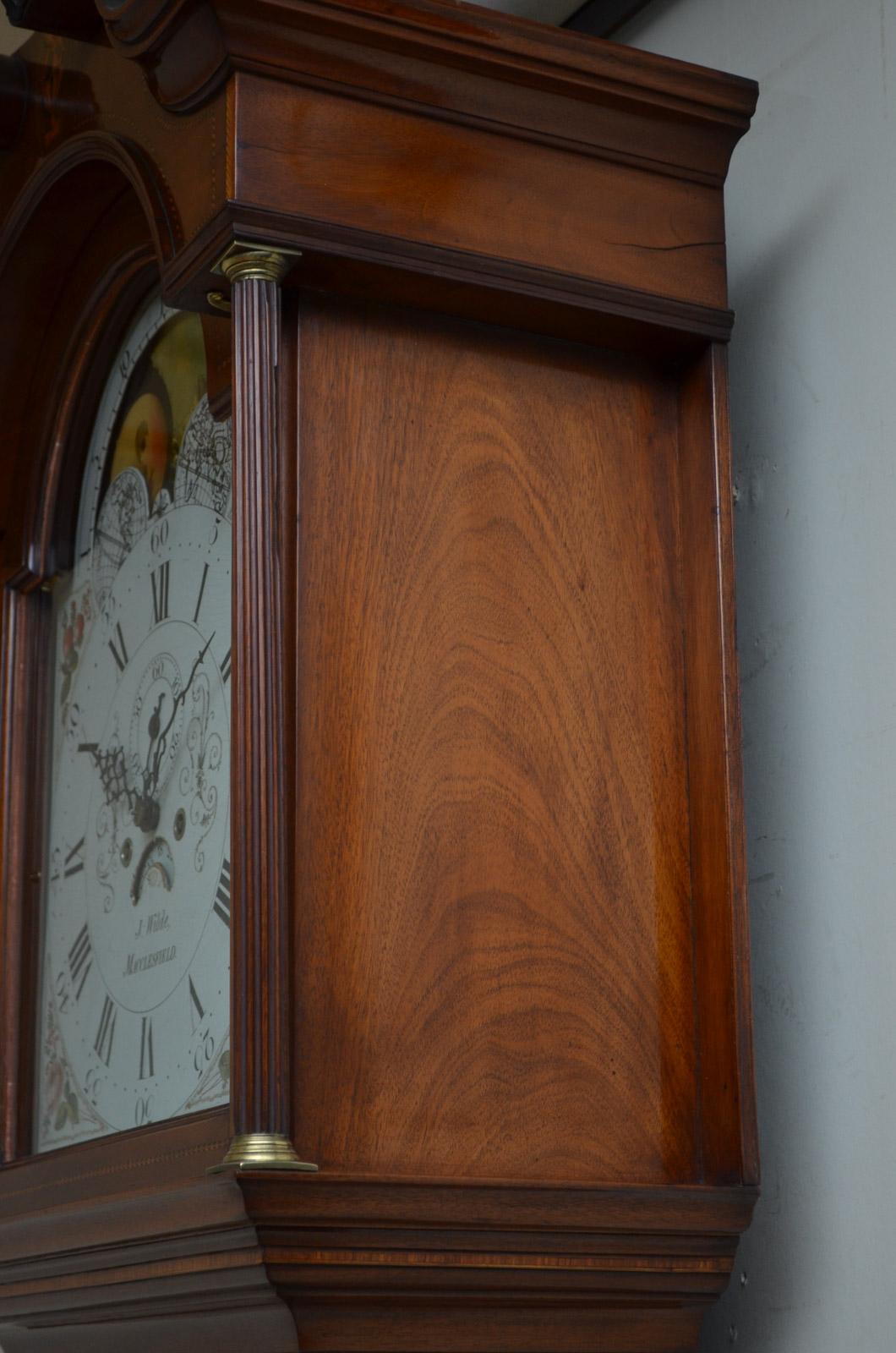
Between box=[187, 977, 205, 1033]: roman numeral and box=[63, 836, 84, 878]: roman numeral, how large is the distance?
26 centimetres

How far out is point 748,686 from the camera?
126 centimetres

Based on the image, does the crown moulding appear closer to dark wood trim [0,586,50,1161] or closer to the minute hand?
the minute hand

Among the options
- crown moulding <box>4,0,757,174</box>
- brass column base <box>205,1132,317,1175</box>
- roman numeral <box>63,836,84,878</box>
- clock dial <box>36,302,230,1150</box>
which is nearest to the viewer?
brass column base <box>205,1132,317,1175</box>

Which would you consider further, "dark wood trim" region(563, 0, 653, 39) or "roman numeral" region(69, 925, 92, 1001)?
"dark wood trim" region(563, 0, 653, 39)

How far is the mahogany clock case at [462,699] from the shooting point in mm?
982

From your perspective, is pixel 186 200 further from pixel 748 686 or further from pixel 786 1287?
pixel 786 1287

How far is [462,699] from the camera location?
1.07 metres

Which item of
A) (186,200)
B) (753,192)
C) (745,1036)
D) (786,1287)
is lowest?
(786,1287)

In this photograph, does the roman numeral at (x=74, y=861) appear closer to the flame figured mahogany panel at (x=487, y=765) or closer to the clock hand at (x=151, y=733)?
the clock hand at (x=151, y=733)

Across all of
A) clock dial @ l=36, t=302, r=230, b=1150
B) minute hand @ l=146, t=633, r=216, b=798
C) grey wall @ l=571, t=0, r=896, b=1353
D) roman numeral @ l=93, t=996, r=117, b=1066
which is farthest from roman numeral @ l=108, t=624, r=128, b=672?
grey wall @ l=571, t=0, r=896, b=1353

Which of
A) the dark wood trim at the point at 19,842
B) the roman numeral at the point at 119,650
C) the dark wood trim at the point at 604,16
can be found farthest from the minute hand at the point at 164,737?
the dark wood trim at the point at 604,16

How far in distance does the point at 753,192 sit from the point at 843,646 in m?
0.37

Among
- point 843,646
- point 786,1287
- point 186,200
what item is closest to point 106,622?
point 186,200

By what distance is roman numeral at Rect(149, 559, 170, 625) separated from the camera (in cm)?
126
